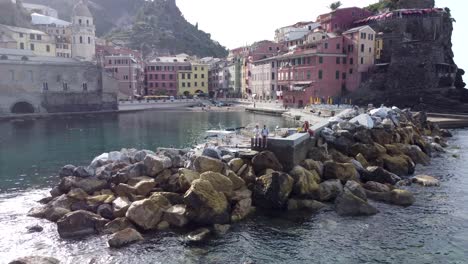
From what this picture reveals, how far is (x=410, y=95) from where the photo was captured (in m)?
70.5

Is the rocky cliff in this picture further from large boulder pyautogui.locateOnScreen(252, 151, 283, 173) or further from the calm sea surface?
large boulder pyautogui.locateOnScreen(252, 151, 283, 173)

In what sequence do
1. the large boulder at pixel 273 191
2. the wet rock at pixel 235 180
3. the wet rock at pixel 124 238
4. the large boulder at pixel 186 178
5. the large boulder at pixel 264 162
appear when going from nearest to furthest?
the wet rock at pixel 124 238, the large boulder at pixel 186 178, the large boulder at pixel 273 191, the wet rock at pixel 235 180, the large boulder at pixel 264 162

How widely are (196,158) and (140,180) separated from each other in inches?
126

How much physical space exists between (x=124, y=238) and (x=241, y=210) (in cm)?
578

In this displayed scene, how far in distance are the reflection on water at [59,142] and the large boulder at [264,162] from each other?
14.2 m

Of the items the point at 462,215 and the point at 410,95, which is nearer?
the point at 462,215

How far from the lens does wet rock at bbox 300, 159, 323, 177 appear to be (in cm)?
2364

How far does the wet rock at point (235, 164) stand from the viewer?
21.9m

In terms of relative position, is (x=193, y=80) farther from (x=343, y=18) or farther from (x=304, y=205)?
(x=304, y=205)

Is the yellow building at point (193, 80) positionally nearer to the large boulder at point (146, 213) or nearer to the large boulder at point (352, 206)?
the large boulder at point (352, 206)

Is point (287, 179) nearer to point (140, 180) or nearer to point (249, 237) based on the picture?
point (249, 237)

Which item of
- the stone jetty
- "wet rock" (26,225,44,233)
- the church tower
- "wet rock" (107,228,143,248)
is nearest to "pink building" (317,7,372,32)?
the church tower

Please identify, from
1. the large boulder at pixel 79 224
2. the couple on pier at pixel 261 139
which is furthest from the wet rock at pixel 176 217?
the couple on pier at pixel 261 139

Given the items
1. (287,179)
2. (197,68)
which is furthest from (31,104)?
(287,179)
